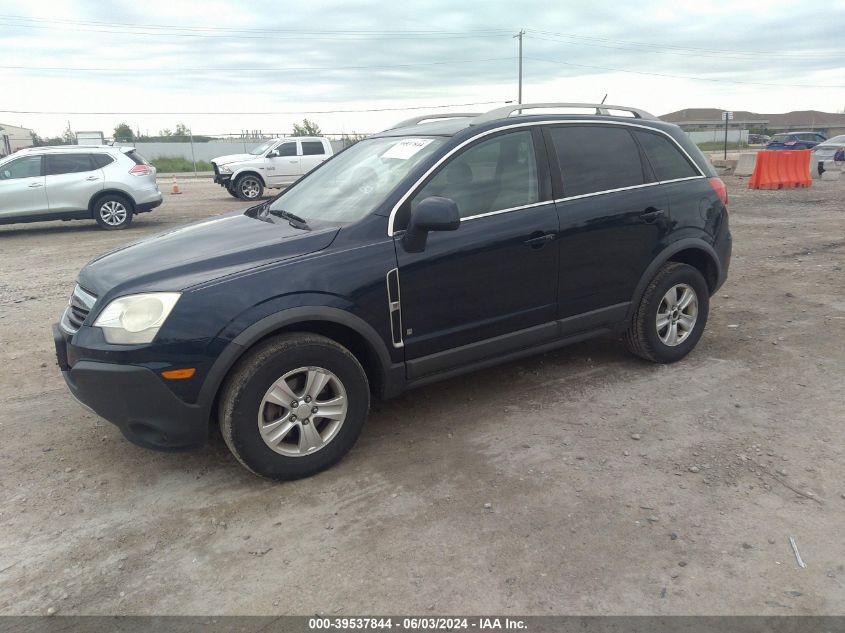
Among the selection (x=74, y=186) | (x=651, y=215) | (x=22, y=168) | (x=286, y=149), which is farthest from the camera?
(x=286, y=149)

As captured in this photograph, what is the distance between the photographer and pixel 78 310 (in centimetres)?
347

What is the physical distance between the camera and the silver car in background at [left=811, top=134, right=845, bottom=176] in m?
Result: 21.2

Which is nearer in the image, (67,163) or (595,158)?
(595,158)

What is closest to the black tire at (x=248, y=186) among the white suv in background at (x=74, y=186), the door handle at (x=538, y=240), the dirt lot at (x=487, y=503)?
the white suv in background at (x=74, y=186)

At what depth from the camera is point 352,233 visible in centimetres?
348

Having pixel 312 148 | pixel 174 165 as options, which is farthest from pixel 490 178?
pixel 174 165

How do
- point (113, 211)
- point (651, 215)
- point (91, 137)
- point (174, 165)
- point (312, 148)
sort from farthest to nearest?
point (174, 165)
point (91, 137)
point (312, 148)
point (113, 211)
point (651, 215)

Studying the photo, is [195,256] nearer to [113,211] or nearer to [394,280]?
[394,280]

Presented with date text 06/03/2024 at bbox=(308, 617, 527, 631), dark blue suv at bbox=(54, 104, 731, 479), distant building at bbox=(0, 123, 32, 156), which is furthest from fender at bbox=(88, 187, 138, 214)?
distant building at bbox=(0, 123, 32, 156)

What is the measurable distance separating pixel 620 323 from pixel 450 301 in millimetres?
1516

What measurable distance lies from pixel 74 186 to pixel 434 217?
11445 millimetres

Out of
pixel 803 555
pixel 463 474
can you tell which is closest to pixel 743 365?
pixel 803 555

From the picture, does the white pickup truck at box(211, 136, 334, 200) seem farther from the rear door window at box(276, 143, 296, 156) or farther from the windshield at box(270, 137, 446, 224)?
the windshield at box(270, 137, 446, 224)

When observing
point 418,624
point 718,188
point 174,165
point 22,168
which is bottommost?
point 418,624
